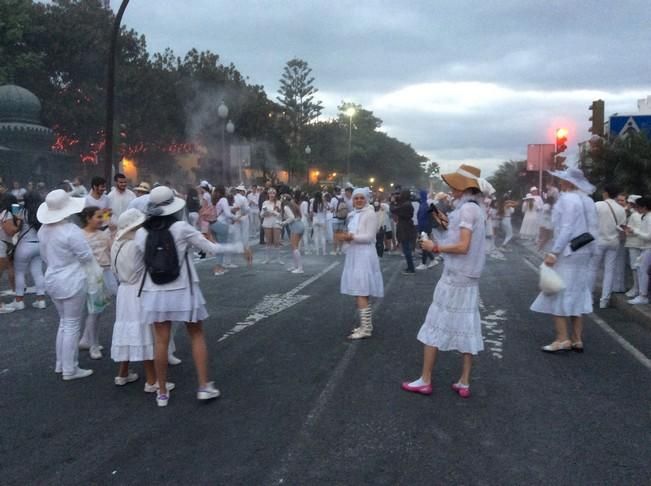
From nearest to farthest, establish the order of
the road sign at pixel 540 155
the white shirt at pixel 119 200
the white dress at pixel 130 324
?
the white dress at pixel 130 324 < the white shirt at pixel 119 200 < the road sign at pixel 540 155

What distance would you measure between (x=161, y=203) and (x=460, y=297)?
252 cm

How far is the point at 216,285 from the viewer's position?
1113 cm

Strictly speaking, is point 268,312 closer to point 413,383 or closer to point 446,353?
point 446,353

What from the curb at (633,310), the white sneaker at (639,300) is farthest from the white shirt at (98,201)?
the white sneaker at (639,300)

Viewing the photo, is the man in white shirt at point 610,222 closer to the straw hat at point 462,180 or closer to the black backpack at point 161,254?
the straw hat at point 462,180

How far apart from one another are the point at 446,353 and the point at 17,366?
4399 millimetres

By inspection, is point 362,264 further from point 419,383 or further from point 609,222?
point 609,222

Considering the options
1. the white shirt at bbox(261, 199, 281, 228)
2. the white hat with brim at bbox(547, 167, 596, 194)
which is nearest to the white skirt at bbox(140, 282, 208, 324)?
the white hat with brim at bbox(547, 167, 596, 194)

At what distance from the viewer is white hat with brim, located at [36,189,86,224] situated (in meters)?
5.55

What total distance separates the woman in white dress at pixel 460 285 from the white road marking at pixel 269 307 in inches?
115

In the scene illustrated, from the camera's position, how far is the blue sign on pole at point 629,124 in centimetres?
1155

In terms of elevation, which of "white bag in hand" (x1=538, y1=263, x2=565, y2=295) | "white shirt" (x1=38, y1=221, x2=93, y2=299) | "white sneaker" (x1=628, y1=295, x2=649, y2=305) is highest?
"white shirt" (x1=38, y1=221, x2=93, y2=299)

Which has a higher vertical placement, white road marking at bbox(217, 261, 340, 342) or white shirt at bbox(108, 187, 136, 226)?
white shirt at bbox(108, 187, 136, 226)

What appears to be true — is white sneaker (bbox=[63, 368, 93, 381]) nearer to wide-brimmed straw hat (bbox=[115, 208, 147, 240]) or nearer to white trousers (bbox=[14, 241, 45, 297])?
wide-brimmed straw hat (bbox=[115, 208, 147, 240])
